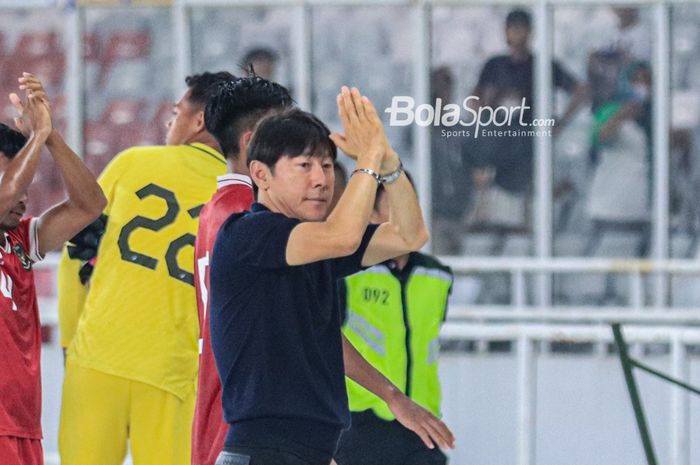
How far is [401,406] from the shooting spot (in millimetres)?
4012

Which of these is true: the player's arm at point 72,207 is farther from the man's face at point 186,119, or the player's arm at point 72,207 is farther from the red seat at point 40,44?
the red seat at point 40,44

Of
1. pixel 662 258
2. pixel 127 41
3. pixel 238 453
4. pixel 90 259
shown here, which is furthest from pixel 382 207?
pixel 127 41

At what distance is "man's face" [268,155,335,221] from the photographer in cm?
360

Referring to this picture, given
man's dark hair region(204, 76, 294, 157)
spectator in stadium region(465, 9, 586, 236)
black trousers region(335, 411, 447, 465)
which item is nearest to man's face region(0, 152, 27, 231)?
man's dark hair region(204, 76, 294, 157)

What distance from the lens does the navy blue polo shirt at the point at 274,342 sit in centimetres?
347

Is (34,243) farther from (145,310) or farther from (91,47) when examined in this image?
(91,47)

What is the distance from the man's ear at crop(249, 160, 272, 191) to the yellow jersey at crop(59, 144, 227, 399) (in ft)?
3.88

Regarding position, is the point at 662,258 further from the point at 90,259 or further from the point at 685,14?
the point at 90,259

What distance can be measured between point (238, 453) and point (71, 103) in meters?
7.26

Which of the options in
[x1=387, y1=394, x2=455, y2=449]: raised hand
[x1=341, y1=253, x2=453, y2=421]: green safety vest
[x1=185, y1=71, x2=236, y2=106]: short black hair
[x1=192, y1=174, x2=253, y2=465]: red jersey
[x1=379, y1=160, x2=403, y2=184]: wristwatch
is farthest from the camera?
[x1=341, y1=253, x2=453, y2=421]: green safety vest

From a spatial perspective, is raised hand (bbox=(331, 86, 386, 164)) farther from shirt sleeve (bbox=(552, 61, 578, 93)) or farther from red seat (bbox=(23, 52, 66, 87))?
red seat (bbox=(23, 52, 66, 87))

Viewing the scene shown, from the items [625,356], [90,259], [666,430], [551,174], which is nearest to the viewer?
[625,356]

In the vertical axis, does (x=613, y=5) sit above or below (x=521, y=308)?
above

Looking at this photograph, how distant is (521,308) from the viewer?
30.3ft
